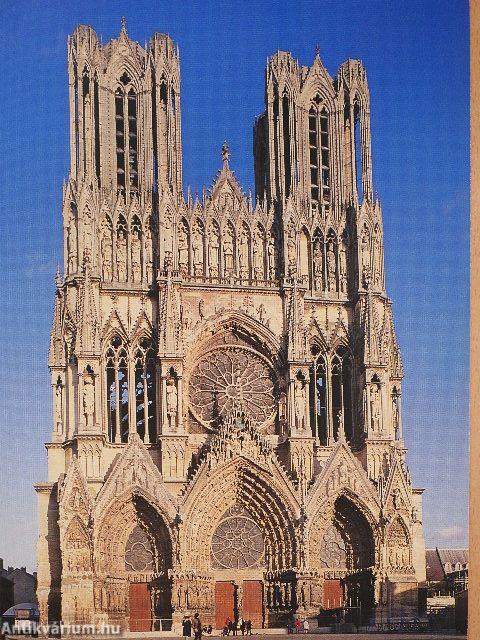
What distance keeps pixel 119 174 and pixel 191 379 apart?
13.7 feet

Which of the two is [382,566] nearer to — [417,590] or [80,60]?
[417,590]

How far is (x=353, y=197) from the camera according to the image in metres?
21.7

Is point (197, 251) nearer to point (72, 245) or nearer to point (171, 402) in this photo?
point (72, 245)

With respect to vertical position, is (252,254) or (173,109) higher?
(173,109)

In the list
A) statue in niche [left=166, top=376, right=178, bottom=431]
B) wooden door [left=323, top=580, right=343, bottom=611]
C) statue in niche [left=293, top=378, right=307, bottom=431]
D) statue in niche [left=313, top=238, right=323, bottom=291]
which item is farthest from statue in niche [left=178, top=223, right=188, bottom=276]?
wooden door [left=323, top=580, right=343, bottom=611]

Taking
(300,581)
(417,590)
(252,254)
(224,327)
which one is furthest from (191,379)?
(417,590)

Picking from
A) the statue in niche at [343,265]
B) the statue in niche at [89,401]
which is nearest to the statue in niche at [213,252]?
the statue in niche at [343,265]

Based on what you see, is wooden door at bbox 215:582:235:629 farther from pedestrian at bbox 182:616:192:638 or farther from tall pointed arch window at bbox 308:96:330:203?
tall pointed arch window at bbox 308:96:330:203

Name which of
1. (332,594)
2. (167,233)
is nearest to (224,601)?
(332,594)

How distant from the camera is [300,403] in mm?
20297

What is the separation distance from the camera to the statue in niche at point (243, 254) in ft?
69.2

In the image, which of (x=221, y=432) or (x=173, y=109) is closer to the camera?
(x=221, y=432)

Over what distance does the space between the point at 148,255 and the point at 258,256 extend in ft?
7.00

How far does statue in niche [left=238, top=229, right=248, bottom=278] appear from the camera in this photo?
69.2 feet
